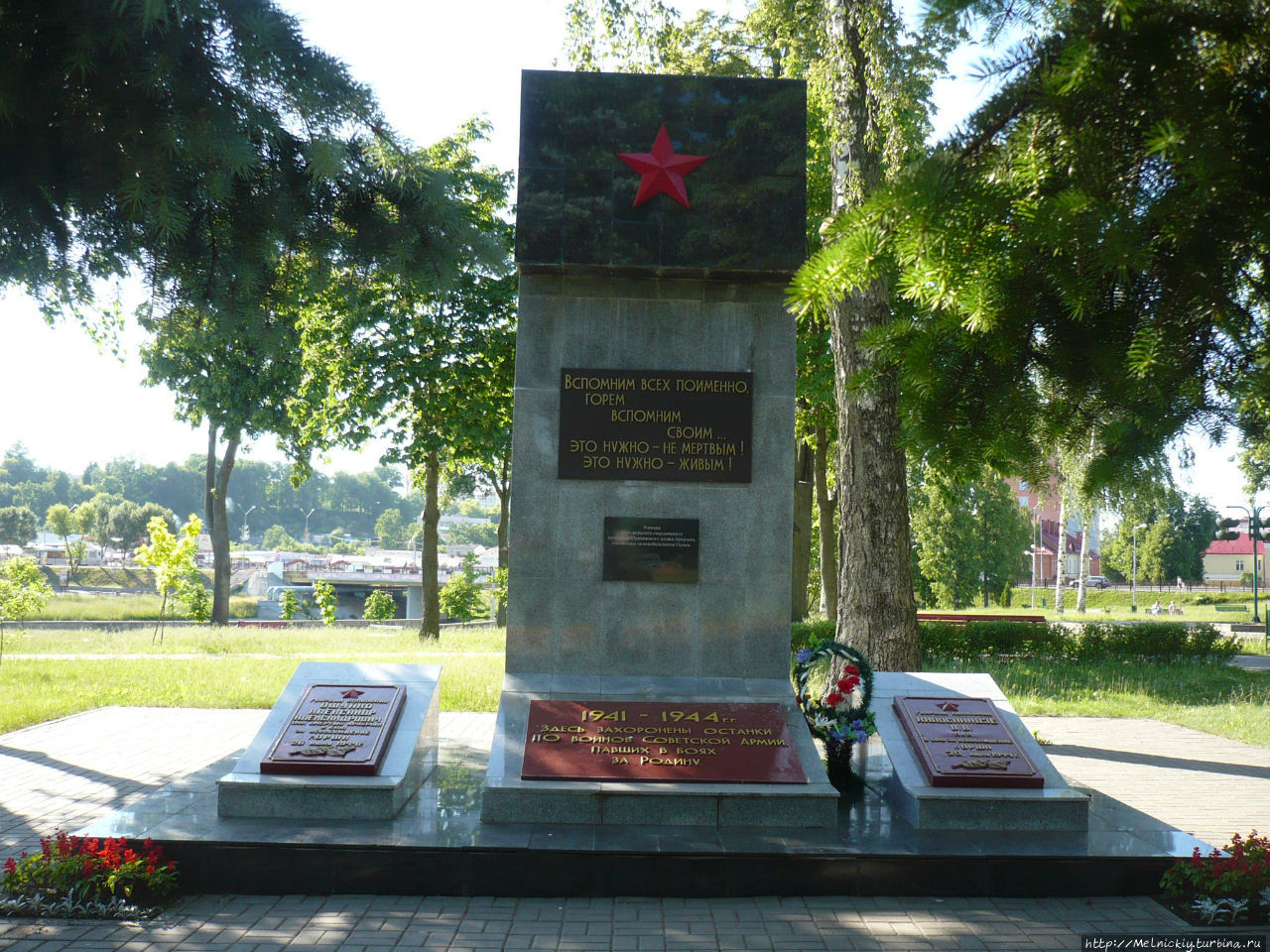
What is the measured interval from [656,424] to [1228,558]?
93461 mm

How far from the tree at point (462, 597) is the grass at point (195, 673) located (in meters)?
8.10

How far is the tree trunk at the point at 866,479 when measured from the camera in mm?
10266

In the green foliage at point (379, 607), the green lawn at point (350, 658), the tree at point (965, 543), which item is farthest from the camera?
the tree at point (965, 543)

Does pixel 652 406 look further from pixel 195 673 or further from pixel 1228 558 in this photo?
pixel 1228 558

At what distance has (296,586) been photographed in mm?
68625

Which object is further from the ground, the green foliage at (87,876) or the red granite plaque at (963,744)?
the red granite plaque at (963,744)

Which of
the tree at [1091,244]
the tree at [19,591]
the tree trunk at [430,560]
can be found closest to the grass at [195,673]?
the tree at [19,591]

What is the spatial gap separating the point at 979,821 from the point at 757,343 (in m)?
3.50

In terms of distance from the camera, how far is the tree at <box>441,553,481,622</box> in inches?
1133

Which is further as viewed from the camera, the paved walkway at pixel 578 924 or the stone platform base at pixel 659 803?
the stone platform base at pixel 659 803

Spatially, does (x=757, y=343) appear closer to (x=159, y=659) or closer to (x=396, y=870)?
(x=396, y=870)

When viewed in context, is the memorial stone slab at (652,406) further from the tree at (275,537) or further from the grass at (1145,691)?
the tree at (275,537)

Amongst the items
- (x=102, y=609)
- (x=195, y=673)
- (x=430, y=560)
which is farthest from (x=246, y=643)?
A: (x=102, y=609)

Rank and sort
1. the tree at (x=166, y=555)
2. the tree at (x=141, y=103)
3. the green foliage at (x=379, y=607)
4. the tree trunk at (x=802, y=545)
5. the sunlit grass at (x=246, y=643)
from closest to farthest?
the tree at (x=141, y=103)
the sunlit grass at (x=246, y=643)
the tree trunk at (x=802, y=545)
the tree at (x=166, y=555)
the green foliage at (x=379, y=607)
